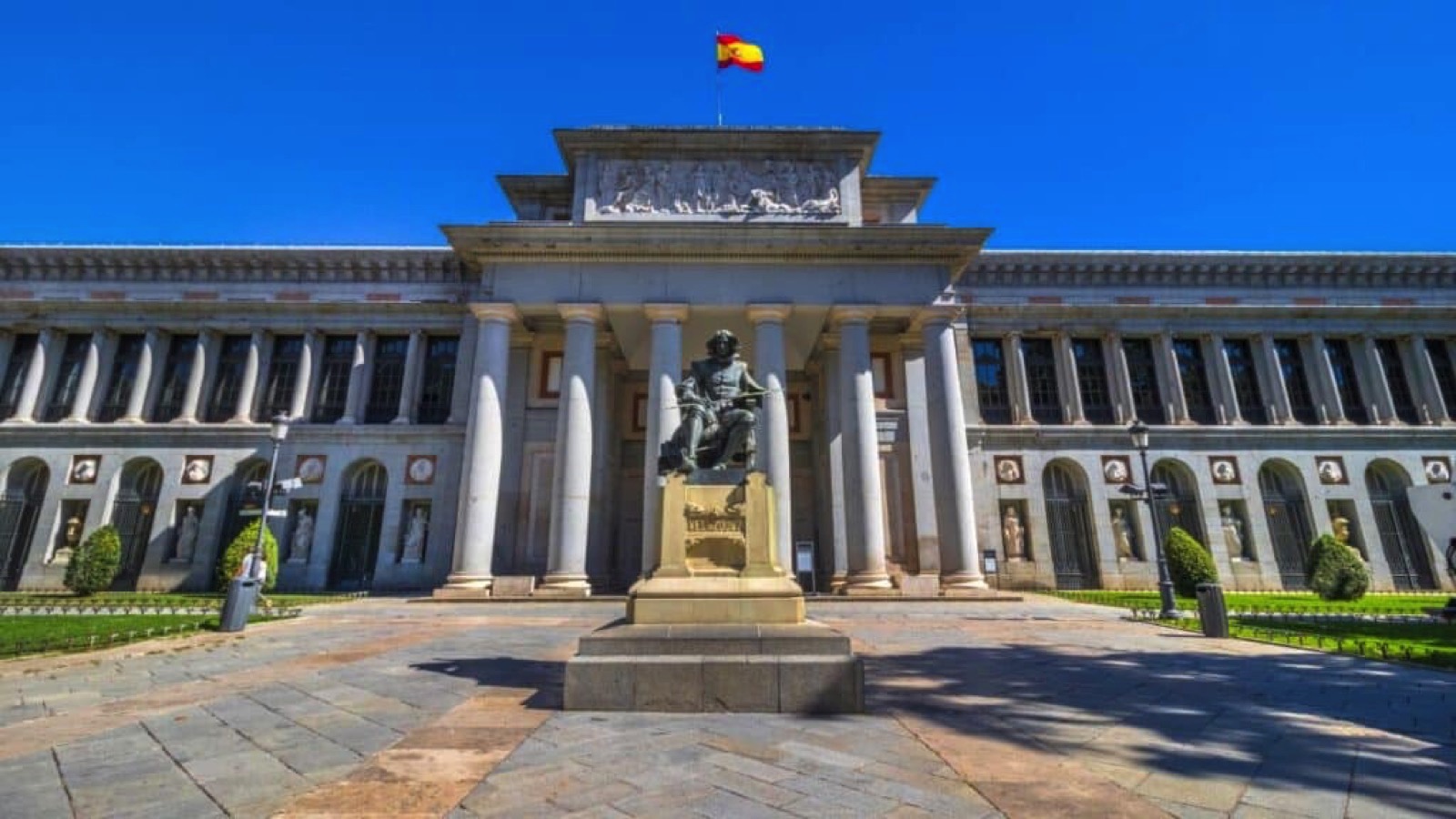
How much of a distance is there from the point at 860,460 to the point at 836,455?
218cm

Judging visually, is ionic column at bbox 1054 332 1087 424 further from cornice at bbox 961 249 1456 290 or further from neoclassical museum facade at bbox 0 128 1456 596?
cornice at bbox 961 249 1456 290

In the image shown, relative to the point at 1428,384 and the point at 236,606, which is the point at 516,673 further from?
the point at 1428,384

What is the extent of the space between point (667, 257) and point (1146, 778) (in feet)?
64.8

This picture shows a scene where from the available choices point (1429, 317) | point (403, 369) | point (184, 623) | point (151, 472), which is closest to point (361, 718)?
point (184, 623)

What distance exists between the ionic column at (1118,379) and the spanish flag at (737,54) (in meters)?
20.0

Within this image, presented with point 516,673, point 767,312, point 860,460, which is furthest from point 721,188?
point 516,673

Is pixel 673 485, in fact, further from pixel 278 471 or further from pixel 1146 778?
pixel 278 471

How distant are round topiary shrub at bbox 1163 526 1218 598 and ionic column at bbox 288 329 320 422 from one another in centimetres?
3383

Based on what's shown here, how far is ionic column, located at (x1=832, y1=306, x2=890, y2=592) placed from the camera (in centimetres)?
1944

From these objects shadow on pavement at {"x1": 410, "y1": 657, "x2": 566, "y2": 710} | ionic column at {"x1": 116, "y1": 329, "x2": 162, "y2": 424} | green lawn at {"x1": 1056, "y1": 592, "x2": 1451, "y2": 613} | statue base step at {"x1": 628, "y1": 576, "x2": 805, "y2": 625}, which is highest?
ionic column at {"x1": 116, "y1": 329, "x2": 162, "y2": 424}

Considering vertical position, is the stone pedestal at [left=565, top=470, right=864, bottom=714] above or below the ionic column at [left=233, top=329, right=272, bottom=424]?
below

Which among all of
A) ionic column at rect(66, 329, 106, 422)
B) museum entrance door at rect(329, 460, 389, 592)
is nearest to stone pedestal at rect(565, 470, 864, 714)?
museum entrance door at rect(329, 460, 389, 592)

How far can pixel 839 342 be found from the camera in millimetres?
22422

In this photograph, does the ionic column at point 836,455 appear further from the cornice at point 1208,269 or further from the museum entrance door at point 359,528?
the museum entrance door at point 359,528
